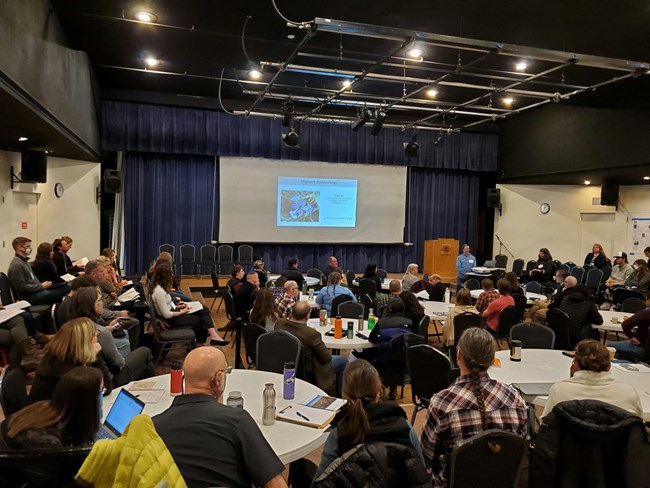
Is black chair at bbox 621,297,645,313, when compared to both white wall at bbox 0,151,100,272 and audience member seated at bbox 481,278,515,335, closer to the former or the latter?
audience member seated at bbox 481,278,515,335

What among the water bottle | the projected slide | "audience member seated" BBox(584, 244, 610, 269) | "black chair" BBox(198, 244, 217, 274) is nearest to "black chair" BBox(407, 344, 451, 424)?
the water bottle

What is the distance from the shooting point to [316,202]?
14688 mm

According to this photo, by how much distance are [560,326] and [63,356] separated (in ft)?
17.6

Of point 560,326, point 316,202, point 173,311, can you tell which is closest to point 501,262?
point 316,202

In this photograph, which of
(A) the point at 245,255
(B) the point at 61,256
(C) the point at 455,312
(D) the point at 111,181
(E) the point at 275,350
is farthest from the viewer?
(A) the point at 245,255

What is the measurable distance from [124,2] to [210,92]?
18.9ft

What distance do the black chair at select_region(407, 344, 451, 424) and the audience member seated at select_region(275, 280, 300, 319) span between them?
2.13m

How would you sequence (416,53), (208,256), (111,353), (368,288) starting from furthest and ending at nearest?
(208,256), (416,53), (368,288), (111,353)

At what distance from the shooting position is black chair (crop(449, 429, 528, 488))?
228cm

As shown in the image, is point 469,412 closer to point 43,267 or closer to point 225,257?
point 43,267

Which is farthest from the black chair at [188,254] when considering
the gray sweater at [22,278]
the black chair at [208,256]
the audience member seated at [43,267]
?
the gray sweater at [22,278]

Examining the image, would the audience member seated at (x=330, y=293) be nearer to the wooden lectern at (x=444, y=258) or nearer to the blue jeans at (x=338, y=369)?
the blue jeans at (x=338, y=369)

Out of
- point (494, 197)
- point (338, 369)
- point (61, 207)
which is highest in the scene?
point (494, 197)

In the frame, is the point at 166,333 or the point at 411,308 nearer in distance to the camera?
the point at 411,308
